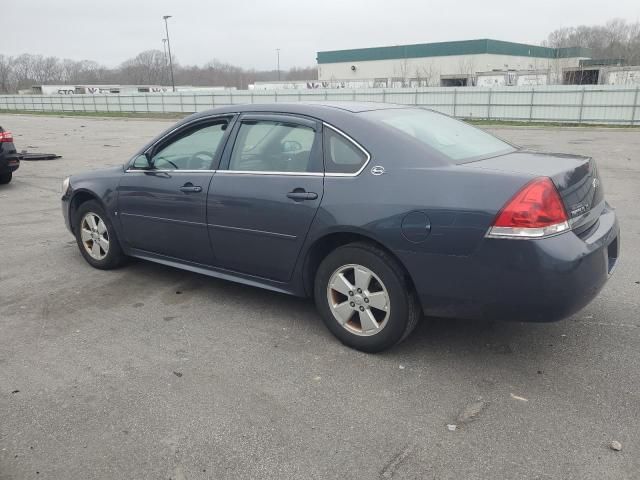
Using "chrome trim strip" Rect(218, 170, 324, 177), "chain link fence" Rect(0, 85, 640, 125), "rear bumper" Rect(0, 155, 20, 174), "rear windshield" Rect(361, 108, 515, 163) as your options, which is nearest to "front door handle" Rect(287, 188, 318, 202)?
"chrome trim strip" Rect(218, 170, 324, 177)

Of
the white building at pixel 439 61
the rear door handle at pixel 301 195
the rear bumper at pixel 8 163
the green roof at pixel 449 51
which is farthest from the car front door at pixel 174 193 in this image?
the green roof at pixel 449 51

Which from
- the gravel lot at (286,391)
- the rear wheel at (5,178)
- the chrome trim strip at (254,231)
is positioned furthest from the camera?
the rear wheel at (5,178)

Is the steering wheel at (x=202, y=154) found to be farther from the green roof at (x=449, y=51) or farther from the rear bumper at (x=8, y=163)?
the green roof at (x=449, y=51)

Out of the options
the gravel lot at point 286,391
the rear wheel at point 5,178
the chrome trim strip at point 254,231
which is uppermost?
the chrome trim strip at point 254,231

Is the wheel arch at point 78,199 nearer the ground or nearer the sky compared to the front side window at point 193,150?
nearer the ground

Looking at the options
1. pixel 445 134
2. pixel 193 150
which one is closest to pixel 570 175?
pixel 445 134

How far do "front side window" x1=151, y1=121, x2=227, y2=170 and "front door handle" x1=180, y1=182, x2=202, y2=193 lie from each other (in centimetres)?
15

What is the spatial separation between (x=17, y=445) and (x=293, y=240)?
6.36 feet

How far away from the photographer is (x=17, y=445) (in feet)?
8.95

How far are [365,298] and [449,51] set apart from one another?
7143 centimetres

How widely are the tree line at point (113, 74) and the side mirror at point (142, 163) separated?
358 feet

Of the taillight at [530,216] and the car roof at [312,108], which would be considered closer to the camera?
the taillight at [530,216]

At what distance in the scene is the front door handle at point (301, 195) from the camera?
142 inches

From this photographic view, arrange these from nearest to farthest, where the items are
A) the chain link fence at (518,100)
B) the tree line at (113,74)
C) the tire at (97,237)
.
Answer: the tire at (97,237) < the chain link fence at (518,100) < the tree line at (113,74)
